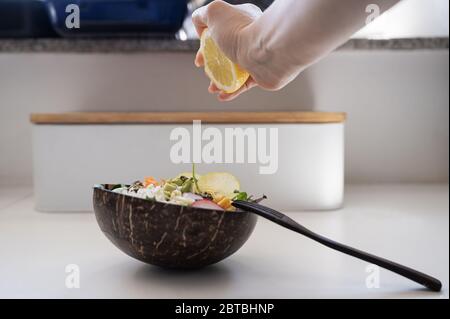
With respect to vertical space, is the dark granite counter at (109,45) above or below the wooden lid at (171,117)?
above

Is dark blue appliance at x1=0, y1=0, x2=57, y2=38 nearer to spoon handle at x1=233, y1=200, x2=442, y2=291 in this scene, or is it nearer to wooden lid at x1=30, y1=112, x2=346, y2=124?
wooden lid at x1=30, y1=112, x2=346, y2=124

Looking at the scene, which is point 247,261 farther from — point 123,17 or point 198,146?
point 123,17

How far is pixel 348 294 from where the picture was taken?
62cm

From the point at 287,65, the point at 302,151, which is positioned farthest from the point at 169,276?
the point at 302,151

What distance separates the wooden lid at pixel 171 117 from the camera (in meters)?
1.05

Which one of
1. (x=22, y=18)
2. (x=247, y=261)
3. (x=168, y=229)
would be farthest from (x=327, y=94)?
(x=168, y=229)

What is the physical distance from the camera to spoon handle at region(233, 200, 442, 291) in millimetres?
612

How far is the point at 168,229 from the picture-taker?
0.62 meters

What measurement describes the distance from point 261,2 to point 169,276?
0.89 ft

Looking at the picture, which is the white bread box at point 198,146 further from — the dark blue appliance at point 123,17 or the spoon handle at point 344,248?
the spoon handle at point 344,248

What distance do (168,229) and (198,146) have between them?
417mm

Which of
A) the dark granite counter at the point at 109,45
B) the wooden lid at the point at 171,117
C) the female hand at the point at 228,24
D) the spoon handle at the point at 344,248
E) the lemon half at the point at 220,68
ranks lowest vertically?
the spoon handle at the point at 344,248

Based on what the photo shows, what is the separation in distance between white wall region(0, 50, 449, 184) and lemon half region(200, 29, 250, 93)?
69 cm

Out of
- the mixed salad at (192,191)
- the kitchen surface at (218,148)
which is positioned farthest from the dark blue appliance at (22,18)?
the mixed salad at (192,191)
